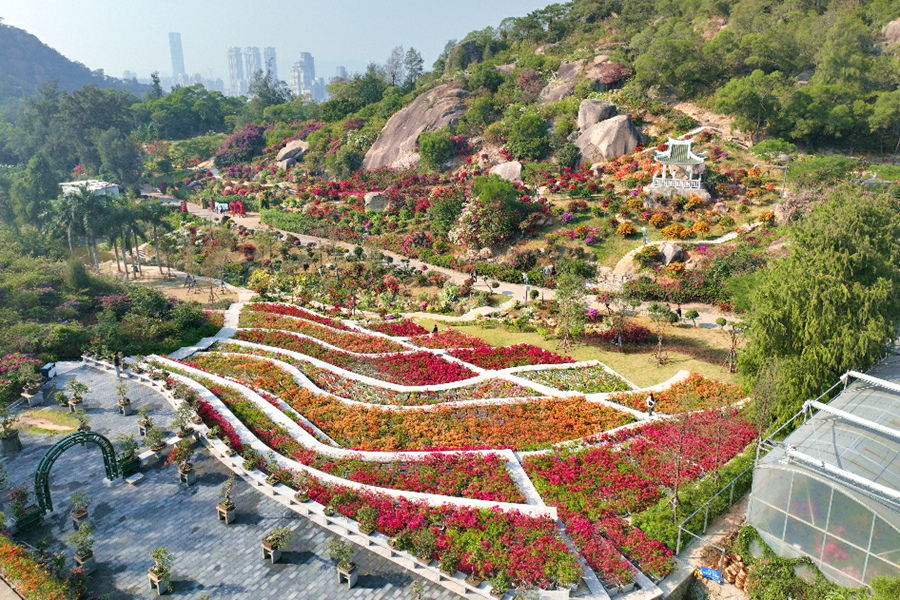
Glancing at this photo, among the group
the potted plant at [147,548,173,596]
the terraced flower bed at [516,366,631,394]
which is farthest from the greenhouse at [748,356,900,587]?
the potted plant at [147,548,173,596]

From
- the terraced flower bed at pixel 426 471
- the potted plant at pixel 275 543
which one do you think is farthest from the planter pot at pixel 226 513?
the terraced flower bed at pixel 426 471

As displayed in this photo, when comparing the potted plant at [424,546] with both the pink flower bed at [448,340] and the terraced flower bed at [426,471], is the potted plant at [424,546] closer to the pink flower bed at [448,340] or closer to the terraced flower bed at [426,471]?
the terraced flower bed at [426,471]

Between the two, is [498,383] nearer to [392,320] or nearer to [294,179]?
[392,320]

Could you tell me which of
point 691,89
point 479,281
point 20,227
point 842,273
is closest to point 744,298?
point 842,273

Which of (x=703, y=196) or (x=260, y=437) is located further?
(x=703, y=196)

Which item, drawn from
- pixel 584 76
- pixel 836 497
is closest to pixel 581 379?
pixel 836 497

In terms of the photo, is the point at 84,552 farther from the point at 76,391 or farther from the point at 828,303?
the point at 828,303

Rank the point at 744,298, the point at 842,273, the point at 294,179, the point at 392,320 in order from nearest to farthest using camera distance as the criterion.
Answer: the point at 842,273 → the point at 744,298 → the point at 392,320 → the point at 294,179
